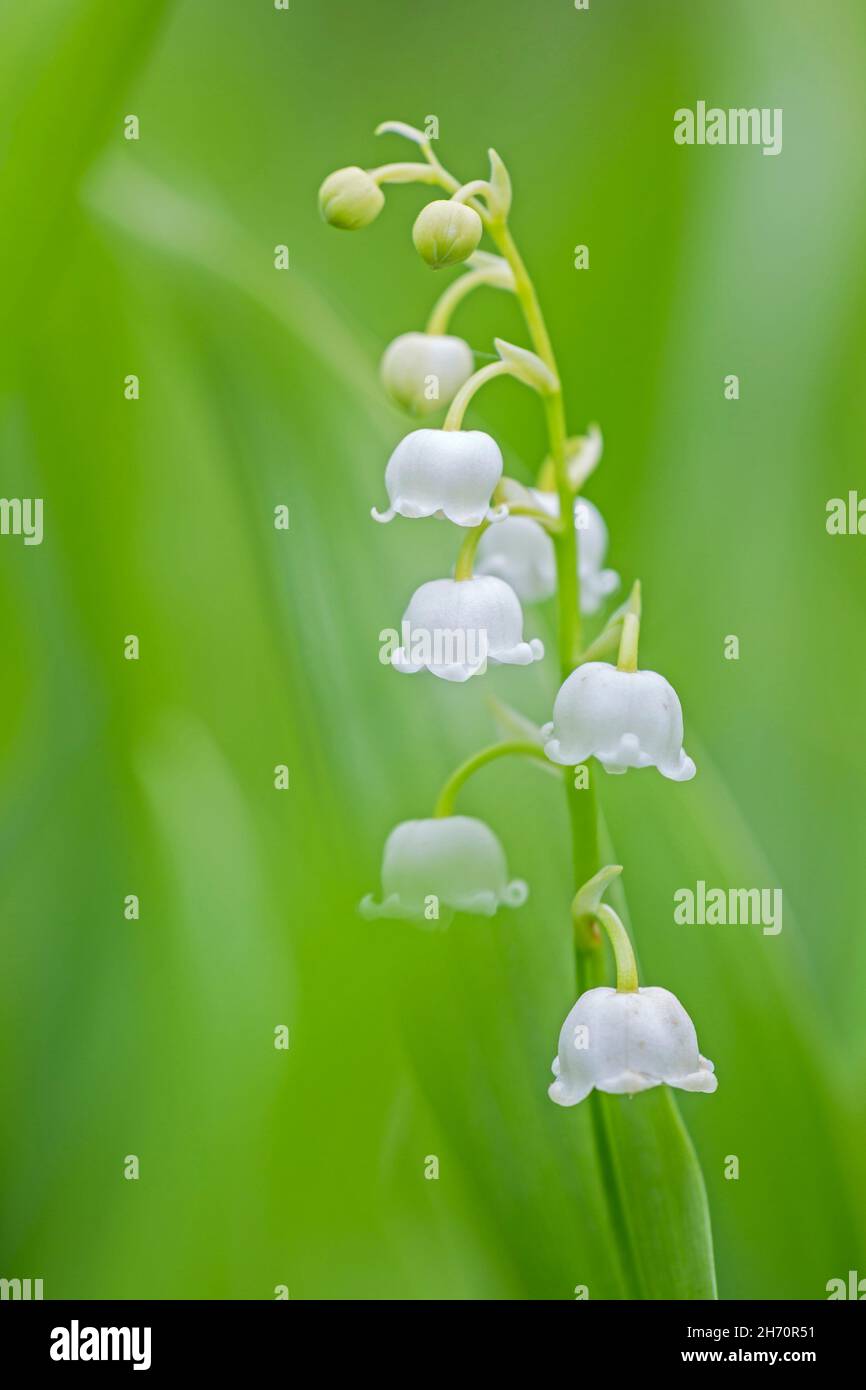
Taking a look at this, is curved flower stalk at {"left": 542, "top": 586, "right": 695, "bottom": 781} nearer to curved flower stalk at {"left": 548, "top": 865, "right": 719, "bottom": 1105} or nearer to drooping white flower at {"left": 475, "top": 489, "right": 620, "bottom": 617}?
curved flower stalk at {"left": 548, "top": 865, "right": 719, "bottom": 1105}

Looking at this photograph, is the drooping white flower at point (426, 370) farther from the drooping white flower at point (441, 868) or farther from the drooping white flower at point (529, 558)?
the drooping white flower at point (441, 868)

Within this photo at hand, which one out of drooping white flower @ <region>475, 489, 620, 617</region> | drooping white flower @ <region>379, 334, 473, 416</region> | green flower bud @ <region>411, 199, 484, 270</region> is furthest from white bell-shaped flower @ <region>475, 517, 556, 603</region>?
green flower bud @ <region>411, 199, 484, 270</region>

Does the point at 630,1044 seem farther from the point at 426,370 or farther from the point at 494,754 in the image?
the point at 426,370

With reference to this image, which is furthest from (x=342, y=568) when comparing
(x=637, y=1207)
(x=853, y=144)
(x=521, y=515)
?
(x=853, y=144)

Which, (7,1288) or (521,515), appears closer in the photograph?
(521,515)

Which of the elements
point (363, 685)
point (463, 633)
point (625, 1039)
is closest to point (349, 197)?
point (463, 633)
